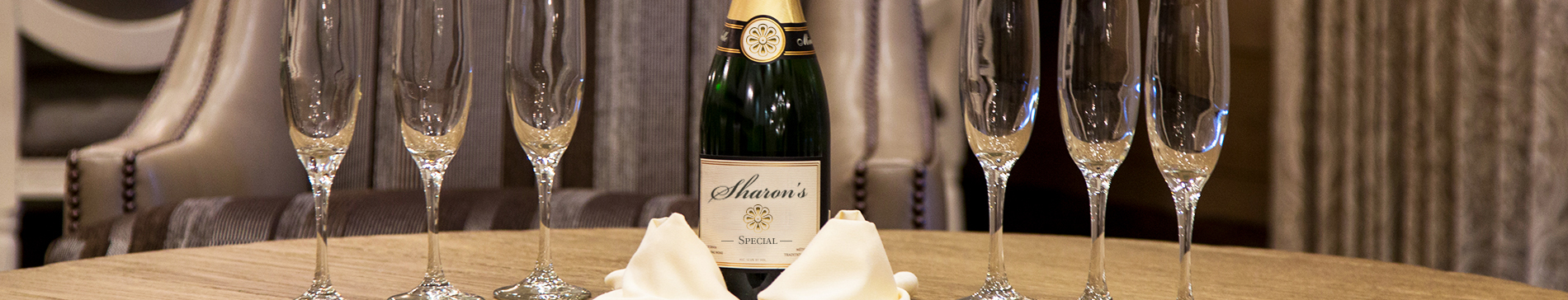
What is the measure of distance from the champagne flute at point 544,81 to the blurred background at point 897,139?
39.2 inches

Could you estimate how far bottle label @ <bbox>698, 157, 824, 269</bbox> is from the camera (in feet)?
2.24

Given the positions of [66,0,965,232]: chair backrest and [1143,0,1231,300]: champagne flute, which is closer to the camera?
[1143,0,1231,300]: champagne flute

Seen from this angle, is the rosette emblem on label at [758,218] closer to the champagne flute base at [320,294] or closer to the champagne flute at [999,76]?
the champagne flute at [999,76]

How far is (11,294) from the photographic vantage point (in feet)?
2.16

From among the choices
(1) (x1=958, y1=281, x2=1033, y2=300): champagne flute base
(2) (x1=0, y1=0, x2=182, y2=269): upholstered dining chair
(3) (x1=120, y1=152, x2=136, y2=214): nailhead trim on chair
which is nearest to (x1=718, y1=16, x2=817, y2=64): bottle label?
(1) (x1=958, y1=281, x2=1033, y2=300): champagne flute base

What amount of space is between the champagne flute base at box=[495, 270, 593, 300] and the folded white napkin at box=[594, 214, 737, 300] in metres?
0.05

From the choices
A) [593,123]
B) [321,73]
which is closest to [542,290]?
[321,73]

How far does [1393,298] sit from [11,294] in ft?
2.91

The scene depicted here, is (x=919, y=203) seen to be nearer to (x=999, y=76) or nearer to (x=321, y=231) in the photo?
(x=999, y=76)

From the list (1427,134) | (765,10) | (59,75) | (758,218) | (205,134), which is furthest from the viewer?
(59,75)

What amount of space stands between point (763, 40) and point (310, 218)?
3.74 ft

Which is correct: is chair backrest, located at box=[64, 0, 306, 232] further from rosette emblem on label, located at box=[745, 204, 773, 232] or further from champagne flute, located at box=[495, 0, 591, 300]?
rosette emblem on label, located at box=[745, 204, 773, 232]

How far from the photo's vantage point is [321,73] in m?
0.60

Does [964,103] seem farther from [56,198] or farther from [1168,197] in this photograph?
[56,198]
